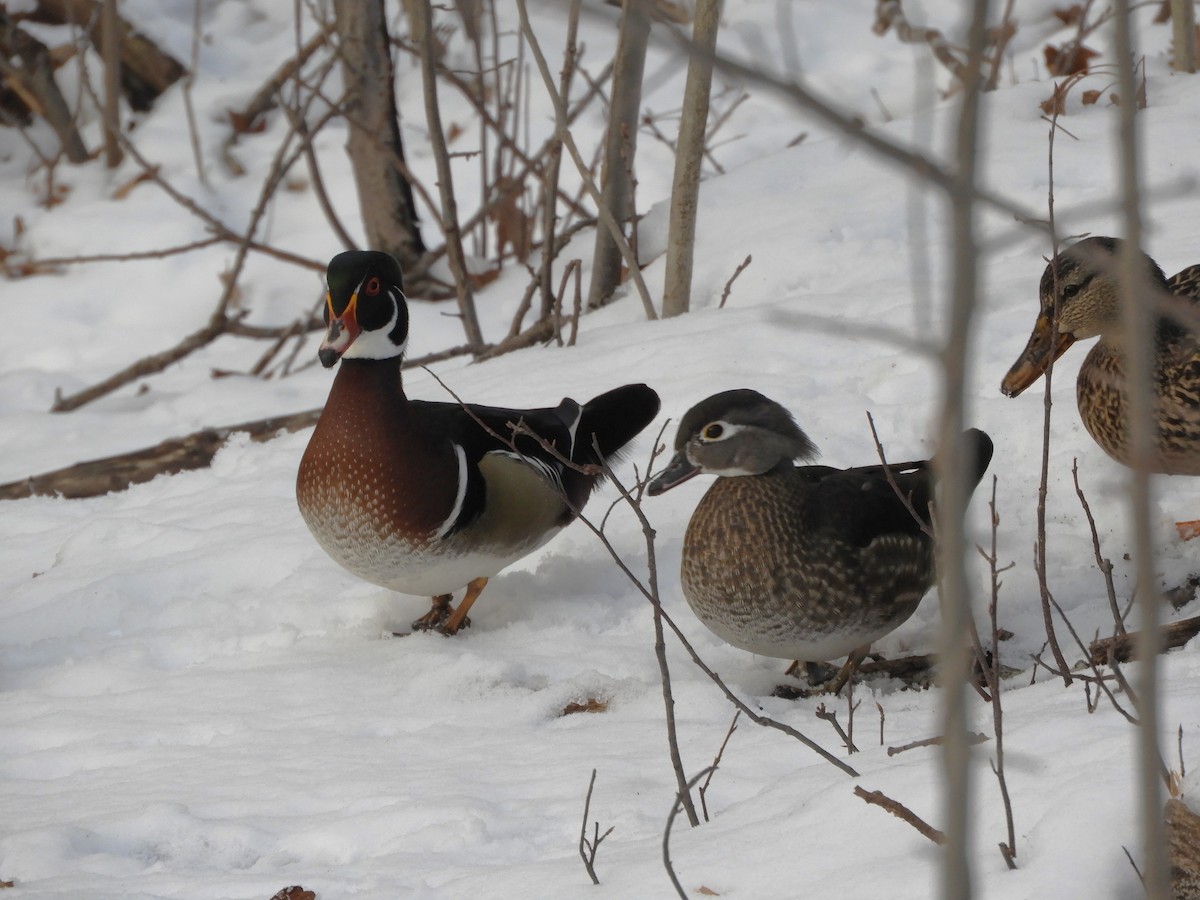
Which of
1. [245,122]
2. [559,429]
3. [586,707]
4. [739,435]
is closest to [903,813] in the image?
[586,707]

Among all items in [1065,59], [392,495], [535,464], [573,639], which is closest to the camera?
[392,495]

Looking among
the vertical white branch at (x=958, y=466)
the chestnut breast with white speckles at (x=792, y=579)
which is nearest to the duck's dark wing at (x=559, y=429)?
Result: the chestnut breast with white speckles at (x=792, y=579)

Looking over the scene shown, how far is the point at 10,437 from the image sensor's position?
5.41m

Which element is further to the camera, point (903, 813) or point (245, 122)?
point (245, 122)

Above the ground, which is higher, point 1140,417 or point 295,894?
point 1140,417

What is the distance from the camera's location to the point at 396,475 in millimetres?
3139

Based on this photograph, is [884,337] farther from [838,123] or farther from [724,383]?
[724,383]

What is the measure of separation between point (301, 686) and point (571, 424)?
→ 1010mm

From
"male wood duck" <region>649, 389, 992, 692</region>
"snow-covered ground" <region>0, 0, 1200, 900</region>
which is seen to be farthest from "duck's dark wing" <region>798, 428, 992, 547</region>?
"snow-covered ground" <region>0, 0, 1200, 900</region>

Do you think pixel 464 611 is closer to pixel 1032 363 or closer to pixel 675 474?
pixel 675 474

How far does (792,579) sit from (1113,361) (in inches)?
38.3

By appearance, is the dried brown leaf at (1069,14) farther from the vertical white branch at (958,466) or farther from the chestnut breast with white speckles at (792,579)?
the vertical white branch at (958,466)

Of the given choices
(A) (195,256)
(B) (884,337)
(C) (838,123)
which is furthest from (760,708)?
(A) (195,256)

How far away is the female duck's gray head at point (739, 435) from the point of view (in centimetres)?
299
